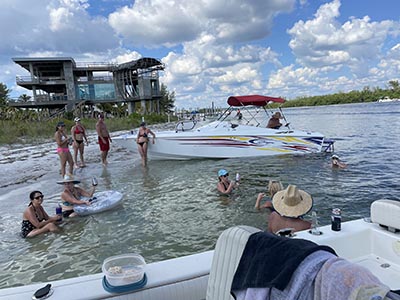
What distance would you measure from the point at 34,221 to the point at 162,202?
258 cm

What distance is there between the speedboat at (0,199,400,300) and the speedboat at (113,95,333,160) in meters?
8.66

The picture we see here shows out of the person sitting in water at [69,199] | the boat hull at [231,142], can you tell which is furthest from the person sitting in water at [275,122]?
the person sitting in water at [69,199]

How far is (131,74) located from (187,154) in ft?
116

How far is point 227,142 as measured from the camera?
38.9ft

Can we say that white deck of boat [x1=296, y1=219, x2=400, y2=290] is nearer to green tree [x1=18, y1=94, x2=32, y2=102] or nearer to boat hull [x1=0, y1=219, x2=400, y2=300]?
boat hull [x1=0, y1=219, x2=400, y2=300]

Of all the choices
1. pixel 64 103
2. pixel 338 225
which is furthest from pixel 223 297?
pixel 64 103

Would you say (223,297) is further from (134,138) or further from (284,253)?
(134,138)

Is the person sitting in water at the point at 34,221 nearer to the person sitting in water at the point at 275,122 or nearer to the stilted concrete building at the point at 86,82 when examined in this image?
the person sitting in water at the point at 275,122

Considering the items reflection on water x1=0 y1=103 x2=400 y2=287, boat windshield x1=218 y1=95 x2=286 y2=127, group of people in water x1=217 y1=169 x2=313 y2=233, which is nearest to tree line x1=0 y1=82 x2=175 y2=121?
reflection on water x1=0 y1=103 x2=400 y2=287

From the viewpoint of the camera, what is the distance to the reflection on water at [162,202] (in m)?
4.80

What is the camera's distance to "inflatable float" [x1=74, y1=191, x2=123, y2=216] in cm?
638

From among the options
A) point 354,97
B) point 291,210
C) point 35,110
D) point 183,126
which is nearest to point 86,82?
point 35,110

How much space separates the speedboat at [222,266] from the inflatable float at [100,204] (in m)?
4.12

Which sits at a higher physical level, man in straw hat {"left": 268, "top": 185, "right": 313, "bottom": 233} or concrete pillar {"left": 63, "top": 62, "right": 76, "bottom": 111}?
concrete pillar {"left": 63, "top": 62, "right": 76, "bottom": 111}
